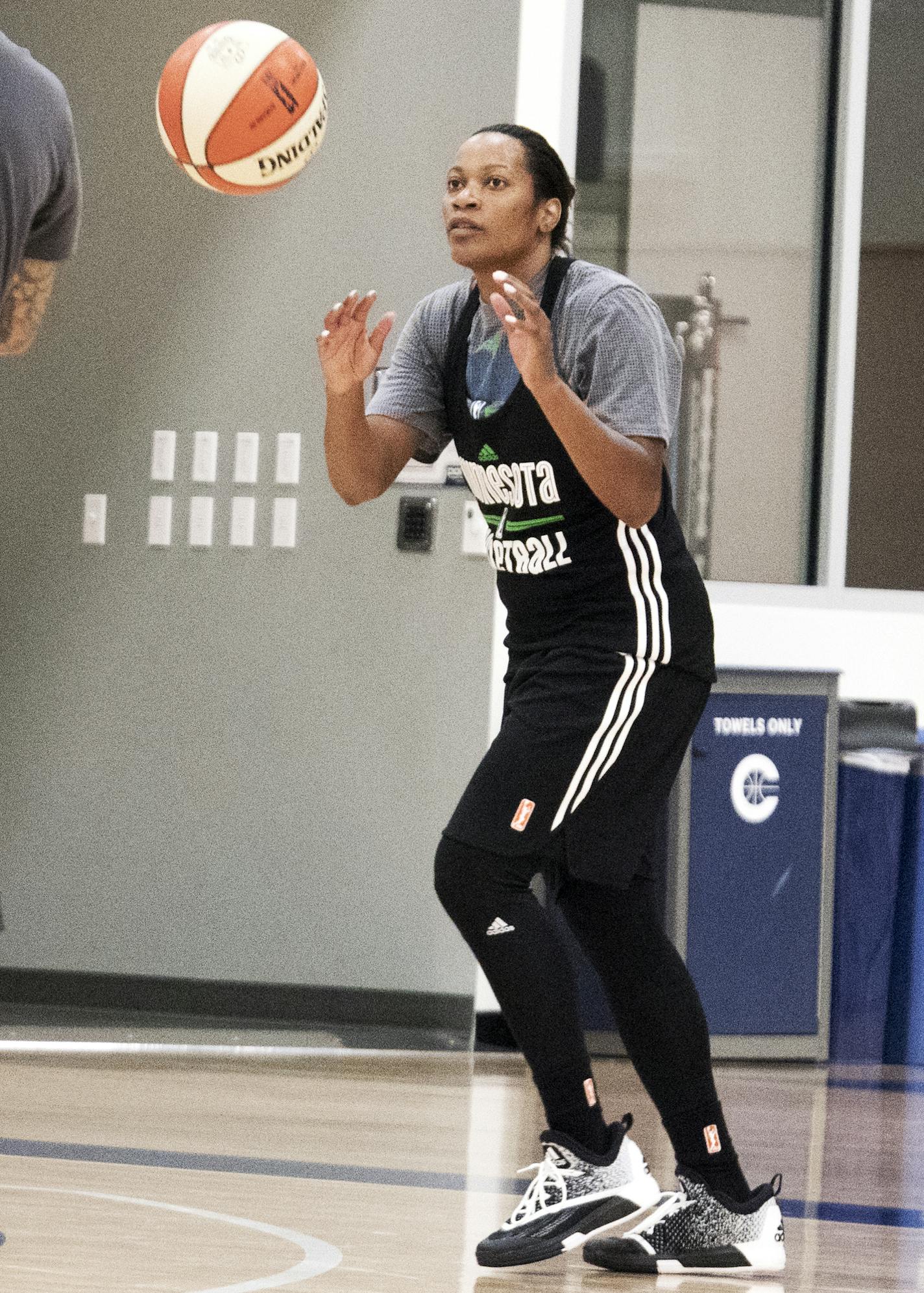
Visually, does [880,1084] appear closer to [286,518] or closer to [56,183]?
[286,518]

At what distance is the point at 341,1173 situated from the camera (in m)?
3.46

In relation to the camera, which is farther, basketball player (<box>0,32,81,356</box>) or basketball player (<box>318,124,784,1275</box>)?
basketball player (<box>318,124,784,1275</box>)

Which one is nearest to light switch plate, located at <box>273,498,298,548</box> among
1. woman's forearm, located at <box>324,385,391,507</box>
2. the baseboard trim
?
the baseboard trim

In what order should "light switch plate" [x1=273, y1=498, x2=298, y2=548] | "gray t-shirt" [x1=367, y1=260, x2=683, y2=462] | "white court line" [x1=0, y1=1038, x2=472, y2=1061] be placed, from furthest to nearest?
1. "light switch plate" [x1=273, y1=498, x2=298, y2=548]
2. "white court line" [x1=0, y1=1038, x2=472, y2=1061]
3. "gray t-shirt" [x1=367, y1=260, x2=683, y2=462]

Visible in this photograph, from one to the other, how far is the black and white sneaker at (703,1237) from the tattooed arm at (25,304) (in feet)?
5.04

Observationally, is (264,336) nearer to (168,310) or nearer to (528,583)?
(168,310)

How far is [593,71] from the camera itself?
5.92 metres

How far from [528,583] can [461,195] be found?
580mm

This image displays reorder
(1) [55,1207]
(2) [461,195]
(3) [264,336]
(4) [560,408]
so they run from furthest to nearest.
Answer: (3) [264,336], (1) [55,1207], (2) [461,195], (4) [560,408]

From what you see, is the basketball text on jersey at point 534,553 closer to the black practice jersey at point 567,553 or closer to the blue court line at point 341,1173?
the black practice jersey at point 567,553

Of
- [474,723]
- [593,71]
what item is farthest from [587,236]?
[474,723]

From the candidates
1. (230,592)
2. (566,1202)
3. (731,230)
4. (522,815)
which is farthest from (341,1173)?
(731,230)

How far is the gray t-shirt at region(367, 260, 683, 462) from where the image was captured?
8.84 ft

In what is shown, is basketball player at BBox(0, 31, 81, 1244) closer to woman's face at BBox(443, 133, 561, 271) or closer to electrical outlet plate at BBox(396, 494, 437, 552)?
woman's face at BBox(443, 133, 561, 271)
